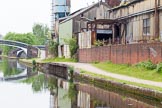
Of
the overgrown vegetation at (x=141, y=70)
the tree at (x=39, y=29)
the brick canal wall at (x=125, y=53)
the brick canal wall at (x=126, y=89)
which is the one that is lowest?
the brick canal wall at (x=126, y=89)

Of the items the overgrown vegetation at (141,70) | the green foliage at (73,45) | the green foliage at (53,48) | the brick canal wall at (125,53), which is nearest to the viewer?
the overgrown vegetation at (141,70)

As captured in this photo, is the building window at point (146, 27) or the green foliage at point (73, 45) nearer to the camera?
the building window at point (146, 27)

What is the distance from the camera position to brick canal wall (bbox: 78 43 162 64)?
30700 mm

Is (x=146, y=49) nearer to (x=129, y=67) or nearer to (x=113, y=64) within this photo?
(x=129, y=67)

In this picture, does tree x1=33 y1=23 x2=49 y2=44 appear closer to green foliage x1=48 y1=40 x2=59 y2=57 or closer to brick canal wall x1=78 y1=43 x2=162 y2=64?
green foliage x1=48 y1=40 x2=59 y2=57

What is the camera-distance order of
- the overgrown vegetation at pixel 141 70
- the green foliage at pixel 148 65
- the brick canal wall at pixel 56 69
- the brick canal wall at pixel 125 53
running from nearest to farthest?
1. the overgrown vegetation at pixel 141 70
2. the green foliage at pixel 148 65
3. the brick canal wall at pixel 125 53
4. the brick canal wall at pixel 56 69

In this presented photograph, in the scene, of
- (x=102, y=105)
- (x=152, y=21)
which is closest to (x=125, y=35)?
(x=152, y=21)

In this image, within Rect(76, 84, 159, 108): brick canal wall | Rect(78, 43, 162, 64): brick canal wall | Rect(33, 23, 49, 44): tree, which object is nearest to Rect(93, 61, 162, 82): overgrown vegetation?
Rect(78, 43, 162, 64): brick canal wall

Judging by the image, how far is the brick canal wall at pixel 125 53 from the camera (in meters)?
30.7

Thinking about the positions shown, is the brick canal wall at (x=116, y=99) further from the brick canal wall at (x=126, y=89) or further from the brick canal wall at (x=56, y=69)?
the brick canal wall at (x=56, y=69)

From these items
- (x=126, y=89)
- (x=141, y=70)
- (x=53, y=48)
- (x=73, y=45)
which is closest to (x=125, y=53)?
(x=141, y=70)

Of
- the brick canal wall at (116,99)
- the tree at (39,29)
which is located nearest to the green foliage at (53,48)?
the brick canal wall at (116,99)

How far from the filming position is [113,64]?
4009cm

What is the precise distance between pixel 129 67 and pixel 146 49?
10.2 ft
